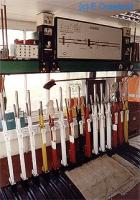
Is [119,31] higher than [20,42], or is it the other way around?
[119,31]

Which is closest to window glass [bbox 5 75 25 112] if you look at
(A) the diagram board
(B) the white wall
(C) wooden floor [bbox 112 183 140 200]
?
(B) the white wall

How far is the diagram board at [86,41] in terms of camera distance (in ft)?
10.0

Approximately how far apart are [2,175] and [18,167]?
25cm

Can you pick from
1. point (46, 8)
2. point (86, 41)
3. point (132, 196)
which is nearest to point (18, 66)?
point (46, 8)

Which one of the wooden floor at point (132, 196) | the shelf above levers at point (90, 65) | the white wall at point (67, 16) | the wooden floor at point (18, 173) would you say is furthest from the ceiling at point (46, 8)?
the wooden floor at point (132, 196)

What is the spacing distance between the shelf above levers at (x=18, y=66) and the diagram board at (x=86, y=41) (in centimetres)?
41

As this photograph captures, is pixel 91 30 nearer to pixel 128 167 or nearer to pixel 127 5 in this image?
pixel 127 5

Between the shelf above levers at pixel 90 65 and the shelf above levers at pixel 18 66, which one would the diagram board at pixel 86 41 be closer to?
the shelf above levers at pixel 90 65

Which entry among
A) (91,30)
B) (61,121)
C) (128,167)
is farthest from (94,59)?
(128,167)

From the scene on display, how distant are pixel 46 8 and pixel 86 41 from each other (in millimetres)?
749

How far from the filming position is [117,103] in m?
4.12

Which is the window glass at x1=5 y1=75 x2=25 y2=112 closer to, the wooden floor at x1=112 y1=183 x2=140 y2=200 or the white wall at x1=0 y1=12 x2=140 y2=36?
the white wall at x1=0 y1=12 x2=140 y2=36

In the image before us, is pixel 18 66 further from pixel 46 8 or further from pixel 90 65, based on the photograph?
pixel 90 65

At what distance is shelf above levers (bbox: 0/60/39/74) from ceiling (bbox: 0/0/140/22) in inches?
25.8
